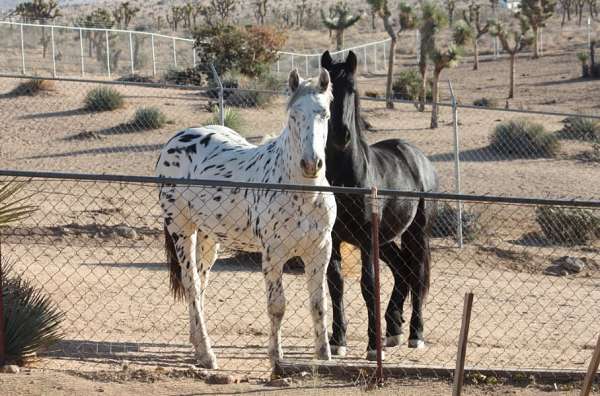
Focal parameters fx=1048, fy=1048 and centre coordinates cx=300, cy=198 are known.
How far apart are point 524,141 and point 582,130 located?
2055mm

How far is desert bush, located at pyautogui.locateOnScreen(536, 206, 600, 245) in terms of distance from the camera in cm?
1482

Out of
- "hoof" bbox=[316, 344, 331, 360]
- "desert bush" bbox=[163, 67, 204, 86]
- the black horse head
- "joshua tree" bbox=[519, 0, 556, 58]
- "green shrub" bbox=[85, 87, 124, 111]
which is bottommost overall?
"hoof" bbox=[316, 344, 331, 360]

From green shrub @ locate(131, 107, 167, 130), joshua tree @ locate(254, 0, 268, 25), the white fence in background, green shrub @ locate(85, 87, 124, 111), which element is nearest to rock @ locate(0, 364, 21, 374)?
green shrub @ locate(131, 107, 167, 130)

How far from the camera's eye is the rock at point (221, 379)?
734cm

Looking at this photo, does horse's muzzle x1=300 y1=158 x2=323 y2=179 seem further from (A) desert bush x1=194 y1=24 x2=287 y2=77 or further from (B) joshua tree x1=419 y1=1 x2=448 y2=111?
(B) joshua tree x1=419 y1=1 x2=448 y2=111

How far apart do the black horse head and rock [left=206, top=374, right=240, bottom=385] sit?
2.22m

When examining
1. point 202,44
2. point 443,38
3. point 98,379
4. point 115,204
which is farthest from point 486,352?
point 443,38

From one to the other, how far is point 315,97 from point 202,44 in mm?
22430

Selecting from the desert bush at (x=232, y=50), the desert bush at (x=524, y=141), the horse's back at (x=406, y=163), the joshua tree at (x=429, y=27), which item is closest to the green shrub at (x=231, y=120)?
the desert bush at (x=524, y=141)

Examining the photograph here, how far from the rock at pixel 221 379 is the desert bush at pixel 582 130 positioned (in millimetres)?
15710

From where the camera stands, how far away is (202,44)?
29.4m

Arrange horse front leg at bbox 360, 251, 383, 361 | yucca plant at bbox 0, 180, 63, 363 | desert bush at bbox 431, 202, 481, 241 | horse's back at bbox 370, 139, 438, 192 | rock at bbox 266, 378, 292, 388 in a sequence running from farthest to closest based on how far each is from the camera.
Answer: desert bush at bbox 431, 202, 481, 241 < horse's back at bbox 370, 139, 438, 192 < horse front leg at bbox 360, 251, 383, 361 < yucca plant at bbox 0, 180, 63, 363 < rock at bbox 266, 378, 292, 388

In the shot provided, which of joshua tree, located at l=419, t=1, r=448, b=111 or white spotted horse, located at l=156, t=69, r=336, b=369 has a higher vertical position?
joshua tree, located at l=419, t=1, r=448, b=111

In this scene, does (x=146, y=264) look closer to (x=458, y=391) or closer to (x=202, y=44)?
(x=458, y=391)
